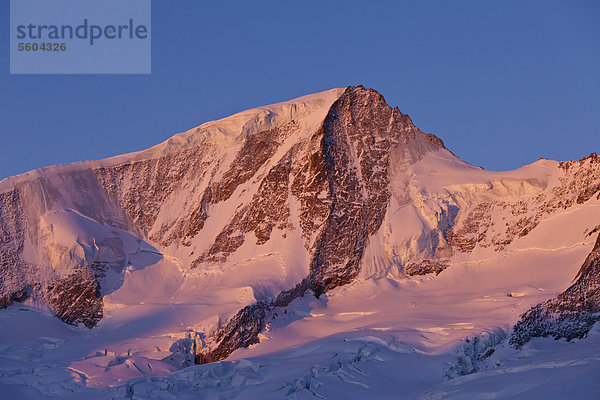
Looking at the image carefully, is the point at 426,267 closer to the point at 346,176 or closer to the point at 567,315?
the point at 346,176

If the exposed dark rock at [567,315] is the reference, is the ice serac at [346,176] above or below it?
above

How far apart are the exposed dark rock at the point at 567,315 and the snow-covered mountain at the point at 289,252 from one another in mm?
209

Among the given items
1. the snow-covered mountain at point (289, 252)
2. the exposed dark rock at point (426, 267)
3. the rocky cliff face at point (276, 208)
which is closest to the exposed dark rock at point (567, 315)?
the snow-covered mountain at point (289, 252)

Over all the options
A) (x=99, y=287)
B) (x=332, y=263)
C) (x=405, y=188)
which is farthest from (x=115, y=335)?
(x=405, y=188)

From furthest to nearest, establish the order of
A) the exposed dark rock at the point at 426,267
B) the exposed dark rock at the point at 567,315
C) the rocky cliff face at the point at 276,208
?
the rocky cliff face at the point at 276,208, the exposed dark rock at the point at 426,267, the exposed dark rock at the point at 567,315

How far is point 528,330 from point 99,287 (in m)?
58.8

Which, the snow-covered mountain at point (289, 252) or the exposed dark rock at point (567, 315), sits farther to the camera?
the snow-covered mountain at point (289, 252)

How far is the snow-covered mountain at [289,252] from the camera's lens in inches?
4053

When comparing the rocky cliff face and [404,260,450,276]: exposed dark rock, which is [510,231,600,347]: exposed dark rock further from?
[404,260,450,276]: exposed dark rock

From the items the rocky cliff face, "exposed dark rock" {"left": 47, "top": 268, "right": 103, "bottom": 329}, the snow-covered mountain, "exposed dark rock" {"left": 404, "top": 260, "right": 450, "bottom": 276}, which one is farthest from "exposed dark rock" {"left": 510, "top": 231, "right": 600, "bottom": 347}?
"exposed dark rock" {"left": 47, "top": 268, "right": 103, "bottom": 329}

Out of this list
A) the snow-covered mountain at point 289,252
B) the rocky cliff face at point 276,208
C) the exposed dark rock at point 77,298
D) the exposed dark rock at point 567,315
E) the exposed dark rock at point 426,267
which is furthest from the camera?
the rocky cliff face at point 276,208

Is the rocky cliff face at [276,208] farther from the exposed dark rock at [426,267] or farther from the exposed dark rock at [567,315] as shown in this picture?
the exposed dark rock at [567,315]

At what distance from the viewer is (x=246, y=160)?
5507 inches

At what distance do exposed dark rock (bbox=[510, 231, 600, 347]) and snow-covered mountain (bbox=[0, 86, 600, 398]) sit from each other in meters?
0.21
